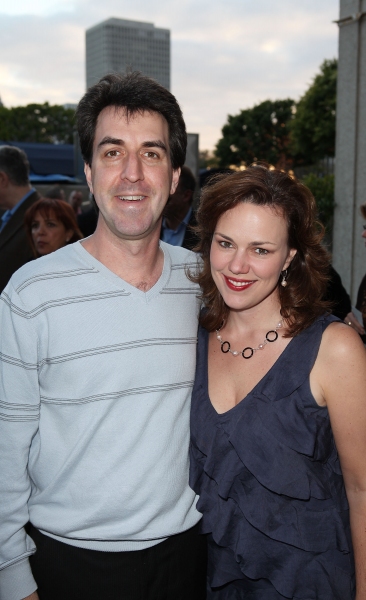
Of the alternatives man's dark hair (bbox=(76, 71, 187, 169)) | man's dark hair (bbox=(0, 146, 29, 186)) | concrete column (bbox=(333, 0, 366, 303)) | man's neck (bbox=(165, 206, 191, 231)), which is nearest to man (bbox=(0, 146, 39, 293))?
man's dark hair (bbox=(0, 146, 29, 186))

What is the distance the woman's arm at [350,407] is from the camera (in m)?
1.90

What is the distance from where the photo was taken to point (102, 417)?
1851mm

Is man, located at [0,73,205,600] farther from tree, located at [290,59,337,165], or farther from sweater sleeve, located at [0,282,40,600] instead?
tree, located at [290,59,337,165]

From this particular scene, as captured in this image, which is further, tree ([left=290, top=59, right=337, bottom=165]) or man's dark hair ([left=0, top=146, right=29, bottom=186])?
tree ([left=290, top=59, right=337, bottom=165])

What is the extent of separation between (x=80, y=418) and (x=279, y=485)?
72 centimetres

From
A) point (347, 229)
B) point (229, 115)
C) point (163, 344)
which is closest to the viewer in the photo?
point (163, 344)

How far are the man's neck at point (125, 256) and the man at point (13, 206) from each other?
296 centimetres

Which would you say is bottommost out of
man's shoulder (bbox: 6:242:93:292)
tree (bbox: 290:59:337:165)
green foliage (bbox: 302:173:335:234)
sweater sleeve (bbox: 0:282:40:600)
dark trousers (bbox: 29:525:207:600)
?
dark trousers (bbox: 29:525:207:600)

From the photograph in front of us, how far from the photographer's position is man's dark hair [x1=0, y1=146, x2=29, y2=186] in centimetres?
525

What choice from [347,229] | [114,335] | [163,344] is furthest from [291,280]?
[347,229]

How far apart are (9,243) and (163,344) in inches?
132

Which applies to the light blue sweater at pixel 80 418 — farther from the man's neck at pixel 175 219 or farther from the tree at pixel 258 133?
the tree at pixel 258 133

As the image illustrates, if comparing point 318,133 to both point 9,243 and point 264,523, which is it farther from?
point 264,523

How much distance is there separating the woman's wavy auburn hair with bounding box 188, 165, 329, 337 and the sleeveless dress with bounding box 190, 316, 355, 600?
0.45 ft
